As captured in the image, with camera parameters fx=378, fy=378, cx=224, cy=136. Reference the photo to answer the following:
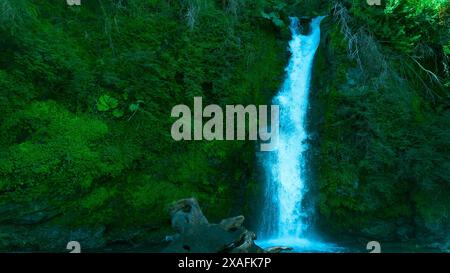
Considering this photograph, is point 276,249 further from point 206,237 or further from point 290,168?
point 290,168

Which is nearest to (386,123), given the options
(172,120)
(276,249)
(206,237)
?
(276,249)

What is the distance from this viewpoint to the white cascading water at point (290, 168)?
8.79 m

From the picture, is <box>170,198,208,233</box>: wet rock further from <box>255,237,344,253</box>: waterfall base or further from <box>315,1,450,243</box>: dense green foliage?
<box>315,1,450,243</box>: dense green foliage

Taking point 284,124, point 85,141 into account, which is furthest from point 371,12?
point 85,141

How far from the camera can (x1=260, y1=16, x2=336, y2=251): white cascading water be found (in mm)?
8789

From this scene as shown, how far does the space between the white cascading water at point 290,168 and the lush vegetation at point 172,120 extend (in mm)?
353

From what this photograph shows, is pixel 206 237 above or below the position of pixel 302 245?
above

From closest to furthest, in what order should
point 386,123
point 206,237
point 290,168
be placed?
point 206,237 → point 386,123 → point 290,168

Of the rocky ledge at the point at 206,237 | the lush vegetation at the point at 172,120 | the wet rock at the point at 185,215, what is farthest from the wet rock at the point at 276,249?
the lush vegetation at the point at 172,120

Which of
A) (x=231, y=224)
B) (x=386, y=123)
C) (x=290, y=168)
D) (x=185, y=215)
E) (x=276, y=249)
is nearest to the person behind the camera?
(x=231, y=224)

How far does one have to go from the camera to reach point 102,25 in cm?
916
